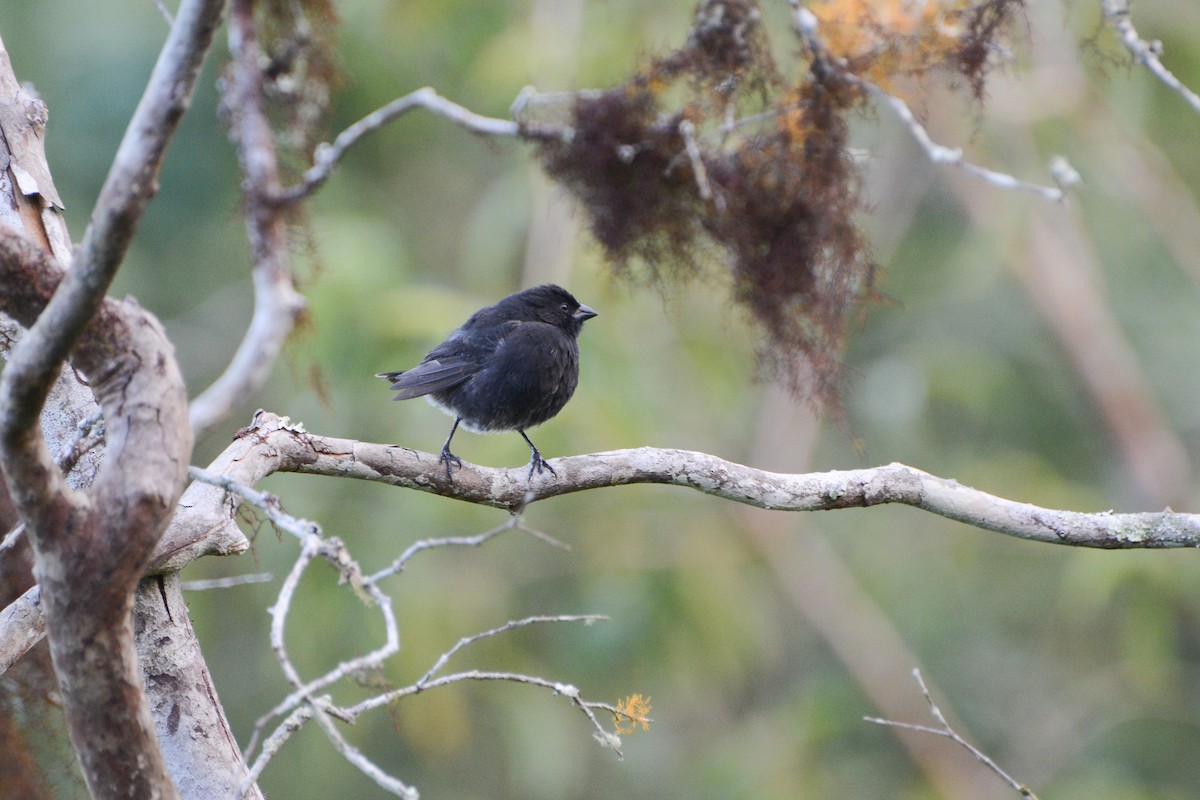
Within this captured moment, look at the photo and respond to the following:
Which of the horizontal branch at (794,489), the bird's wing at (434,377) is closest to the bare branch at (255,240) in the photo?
the horizontal branch at (794,489)

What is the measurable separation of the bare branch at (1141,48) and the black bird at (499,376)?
7.07ft

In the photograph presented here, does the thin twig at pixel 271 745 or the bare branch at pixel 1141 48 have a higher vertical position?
the bare branch at pixel 1141 48

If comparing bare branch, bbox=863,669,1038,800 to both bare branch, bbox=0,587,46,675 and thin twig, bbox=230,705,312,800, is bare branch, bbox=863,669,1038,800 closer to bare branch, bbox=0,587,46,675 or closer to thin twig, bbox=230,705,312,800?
thin twig, bbox=230,705,312,800

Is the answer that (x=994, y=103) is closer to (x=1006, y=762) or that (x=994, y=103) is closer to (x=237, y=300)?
(x=1006, y=762)

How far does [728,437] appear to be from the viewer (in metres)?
9.43

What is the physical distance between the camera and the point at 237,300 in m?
10.5

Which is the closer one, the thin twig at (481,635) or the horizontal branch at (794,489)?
the thin twig at (481,635)

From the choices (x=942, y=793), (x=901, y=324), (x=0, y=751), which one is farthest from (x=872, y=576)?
(x=0, y=751)

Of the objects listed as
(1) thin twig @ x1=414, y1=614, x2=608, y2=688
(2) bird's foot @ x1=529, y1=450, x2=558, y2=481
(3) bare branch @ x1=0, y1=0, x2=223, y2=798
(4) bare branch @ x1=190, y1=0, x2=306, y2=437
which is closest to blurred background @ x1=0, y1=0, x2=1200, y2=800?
(2) bird's foot @ x1=529, y1=450, x2=558, y2=481

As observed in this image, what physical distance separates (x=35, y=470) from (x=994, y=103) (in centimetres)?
824

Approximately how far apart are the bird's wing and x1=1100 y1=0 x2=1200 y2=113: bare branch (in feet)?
7.87

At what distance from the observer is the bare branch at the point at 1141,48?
10.2 ft

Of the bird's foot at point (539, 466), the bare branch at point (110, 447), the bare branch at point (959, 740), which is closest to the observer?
the bare branch at point (110, 447)

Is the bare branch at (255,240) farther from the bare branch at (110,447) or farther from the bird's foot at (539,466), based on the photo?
the bird's foot at (539,466)
